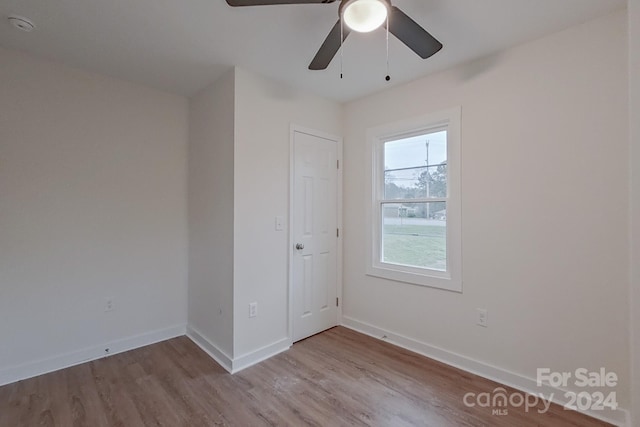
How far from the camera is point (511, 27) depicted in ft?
6.43

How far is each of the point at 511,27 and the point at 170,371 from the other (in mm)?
3569

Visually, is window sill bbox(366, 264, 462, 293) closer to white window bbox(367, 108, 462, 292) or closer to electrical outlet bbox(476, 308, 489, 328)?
white window bbox(367, 108, 462, 292)

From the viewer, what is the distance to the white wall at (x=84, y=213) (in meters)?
2.26

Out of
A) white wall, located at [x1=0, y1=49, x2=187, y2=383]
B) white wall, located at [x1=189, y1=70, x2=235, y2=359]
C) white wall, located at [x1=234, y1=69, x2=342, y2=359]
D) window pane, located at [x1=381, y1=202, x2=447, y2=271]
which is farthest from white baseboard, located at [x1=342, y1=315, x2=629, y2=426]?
white wall, located at [x1=0, y1=49, x2=187, y2=383]

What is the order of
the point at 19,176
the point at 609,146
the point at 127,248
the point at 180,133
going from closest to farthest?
1. the point at 609,146
2. the point at 19,176
3. the point at 127,248
4. the point at 180,133

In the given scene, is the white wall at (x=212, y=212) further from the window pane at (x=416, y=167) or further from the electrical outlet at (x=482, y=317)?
the electrical outlet at (x=482, y=317)

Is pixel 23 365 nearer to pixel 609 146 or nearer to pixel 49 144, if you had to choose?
pixel 49 144

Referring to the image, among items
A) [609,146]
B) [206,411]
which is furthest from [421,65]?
[206,411]

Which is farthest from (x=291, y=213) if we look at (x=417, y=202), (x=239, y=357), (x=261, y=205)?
(x=239, y=357)

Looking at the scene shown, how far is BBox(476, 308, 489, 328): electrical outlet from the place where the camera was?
7.61 feet

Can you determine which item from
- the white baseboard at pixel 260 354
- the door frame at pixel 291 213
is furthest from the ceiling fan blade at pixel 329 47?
the white baseboard at pixel 260 354

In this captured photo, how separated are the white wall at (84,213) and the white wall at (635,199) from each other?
3471 millimetres

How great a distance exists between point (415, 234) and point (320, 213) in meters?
0.99

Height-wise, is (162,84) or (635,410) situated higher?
(162,84)
